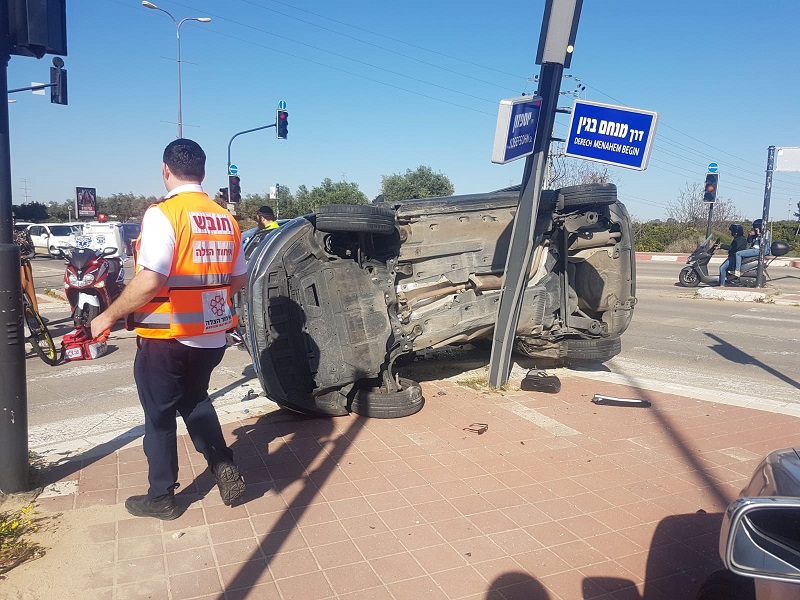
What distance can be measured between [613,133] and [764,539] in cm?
438

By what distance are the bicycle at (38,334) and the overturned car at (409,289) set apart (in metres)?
2.85

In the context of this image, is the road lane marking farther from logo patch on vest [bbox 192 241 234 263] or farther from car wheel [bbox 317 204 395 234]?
logo patch on vest [bbox 192 241 234 263]

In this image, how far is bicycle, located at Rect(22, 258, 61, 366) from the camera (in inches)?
270

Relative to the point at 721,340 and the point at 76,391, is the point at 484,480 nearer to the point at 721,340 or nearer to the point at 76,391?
the point at 76,391

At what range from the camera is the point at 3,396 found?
11.6 feet

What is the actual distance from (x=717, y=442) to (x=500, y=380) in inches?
79.8

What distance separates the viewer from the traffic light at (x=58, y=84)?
46.4 ft

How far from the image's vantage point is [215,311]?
352cm

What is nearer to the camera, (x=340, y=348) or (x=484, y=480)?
(x=484, y=480)

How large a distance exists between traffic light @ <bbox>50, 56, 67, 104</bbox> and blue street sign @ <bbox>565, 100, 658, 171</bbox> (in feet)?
43.4

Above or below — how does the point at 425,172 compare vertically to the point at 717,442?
above

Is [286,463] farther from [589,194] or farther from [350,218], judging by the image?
[589,194]

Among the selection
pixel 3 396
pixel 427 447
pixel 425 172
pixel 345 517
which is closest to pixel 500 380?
pixel 427 447

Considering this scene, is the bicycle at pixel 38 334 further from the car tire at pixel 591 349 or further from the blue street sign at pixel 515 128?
the car tire at pixel 591 349
